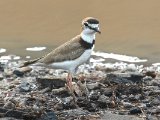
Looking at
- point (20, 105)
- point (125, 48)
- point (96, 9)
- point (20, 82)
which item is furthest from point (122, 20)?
point (20, 105)

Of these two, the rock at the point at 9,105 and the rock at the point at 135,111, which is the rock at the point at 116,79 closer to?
the rock at the point at 135,111

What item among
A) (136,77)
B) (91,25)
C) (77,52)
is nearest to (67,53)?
(77,52)

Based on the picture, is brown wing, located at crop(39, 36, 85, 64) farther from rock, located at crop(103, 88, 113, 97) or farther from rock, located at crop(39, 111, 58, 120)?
rock, located at crop(39, 111, 58, 120)

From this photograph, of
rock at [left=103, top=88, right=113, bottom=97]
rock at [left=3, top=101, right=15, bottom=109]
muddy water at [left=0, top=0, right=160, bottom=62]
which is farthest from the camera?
muddy water at [left=0, top=0, right=160, bottom=62]

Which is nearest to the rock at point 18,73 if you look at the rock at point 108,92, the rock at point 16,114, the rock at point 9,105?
the rock at point 108,92

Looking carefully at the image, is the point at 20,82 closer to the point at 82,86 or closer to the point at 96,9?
the point at 82,86

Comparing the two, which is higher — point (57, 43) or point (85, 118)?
point (57, 43)

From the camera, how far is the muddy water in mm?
13141

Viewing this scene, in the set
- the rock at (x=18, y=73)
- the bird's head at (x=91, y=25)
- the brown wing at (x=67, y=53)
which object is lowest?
the rock at (x=18, y=73)

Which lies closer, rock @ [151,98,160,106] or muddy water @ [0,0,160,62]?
rock @ [151,98,160,106]

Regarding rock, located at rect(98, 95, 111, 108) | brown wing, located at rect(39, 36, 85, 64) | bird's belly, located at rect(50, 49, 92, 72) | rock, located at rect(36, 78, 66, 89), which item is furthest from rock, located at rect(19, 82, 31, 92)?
rock, located at rect(98, 95, 111, 108)

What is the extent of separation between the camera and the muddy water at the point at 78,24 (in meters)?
13.1

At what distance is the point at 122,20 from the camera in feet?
49.3

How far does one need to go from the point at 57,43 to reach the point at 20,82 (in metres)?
3.11
